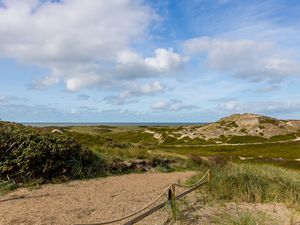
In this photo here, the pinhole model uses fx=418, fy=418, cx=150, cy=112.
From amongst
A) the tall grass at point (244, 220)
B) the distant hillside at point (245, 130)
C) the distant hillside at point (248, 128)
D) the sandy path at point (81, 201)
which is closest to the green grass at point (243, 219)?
the tall grass at point (244, 220)

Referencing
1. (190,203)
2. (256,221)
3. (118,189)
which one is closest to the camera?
(256,221)

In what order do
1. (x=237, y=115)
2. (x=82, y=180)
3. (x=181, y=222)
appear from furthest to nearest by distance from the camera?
1. (x=237, y=115)
2. (x=82, y=180)
3. (x=181, y=222)

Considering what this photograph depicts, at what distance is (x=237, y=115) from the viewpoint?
256 feet

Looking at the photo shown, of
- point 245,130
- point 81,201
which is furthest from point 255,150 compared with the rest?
point 81,201

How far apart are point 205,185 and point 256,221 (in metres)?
5.32

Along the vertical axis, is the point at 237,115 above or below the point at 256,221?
above

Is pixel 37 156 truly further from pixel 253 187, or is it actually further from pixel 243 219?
pixel 243 219

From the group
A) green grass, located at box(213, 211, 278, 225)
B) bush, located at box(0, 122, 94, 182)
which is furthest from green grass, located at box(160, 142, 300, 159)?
green grass, located at box(213, 211, 278, 225)

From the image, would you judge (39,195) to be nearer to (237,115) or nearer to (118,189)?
(118,189)

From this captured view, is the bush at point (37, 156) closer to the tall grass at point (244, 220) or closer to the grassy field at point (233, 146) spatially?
the tall grass at point (244, 220)

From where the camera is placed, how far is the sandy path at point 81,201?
9.98 meters

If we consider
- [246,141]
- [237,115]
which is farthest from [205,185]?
[237,115]

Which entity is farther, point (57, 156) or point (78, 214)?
point (57, 156)

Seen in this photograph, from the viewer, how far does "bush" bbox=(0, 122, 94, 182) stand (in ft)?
48.3
